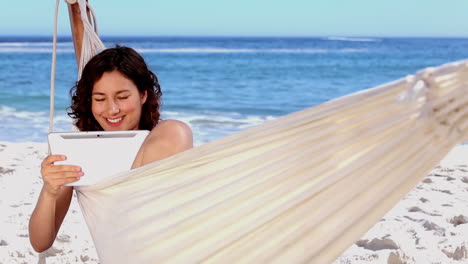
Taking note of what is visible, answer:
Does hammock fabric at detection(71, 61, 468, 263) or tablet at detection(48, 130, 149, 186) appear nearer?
hammock fabric at detection(71, 61, 468, 263)

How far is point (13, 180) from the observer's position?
10.9 feet

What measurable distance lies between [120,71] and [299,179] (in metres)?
0.65

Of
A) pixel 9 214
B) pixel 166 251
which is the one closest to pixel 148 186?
pixel 166 251

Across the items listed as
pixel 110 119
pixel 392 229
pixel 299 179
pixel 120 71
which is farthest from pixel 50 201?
pixel 392 229

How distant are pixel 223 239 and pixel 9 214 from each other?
73.8 inches

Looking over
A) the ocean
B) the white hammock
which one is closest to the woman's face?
the white hammock

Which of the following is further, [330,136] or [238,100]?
[238,100]

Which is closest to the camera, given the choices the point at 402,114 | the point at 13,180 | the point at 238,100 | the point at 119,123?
the point at 402,114

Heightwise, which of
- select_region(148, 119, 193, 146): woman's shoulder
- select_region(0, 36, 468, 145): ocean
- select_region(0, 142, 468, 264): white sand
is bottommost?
select_region(0, 36, 468, 145): ocean

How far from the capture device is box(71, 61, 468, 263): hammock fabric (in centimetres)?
101

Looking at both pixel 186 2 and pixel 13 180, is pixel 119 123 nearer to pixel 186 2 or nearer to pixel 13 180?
pixel 13 180

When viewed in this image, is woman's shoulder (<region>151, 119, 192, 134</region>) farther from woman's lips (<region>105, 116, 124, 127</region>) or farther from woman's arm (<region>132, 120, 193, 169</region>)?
woman's lips (<region>105, 116, 124, 127</region>)

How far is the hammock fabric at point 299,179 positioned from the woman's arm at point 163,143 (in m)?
0.15

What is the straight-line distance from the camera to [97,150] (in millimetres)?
1313
